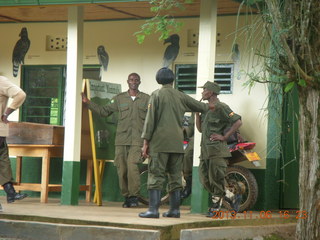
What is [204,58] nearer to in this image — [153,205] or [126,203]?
[153,205]

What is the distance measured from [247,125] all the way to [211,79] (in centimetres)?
175

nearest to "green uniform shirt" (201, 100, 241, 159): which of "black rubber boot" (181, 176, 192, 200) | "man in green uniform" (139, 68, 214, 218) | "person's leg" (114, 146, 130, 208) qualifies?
"man in green uniform" (139, 68, 214, 218)

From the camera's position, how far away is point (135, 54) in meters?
13.4

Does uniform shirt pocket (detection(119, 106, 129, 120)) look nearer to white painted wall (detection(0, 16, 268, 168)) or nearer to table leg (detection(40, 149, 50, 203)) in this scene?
white painted wall (detection(0, 16, 268, 168))

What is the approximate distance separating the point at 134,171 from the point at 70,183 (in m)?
0.97

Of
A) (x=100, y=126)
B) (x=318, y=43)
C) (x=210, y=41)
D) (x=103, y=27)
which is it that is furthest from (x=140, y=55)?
(x=318, y=43)

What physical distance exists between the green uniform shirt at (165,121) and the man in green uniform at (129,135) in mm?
2191

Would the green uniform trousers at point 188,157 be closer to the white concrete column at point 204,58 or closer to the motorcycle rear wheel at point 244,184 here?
the motorcycle rear wheel at point 244,184

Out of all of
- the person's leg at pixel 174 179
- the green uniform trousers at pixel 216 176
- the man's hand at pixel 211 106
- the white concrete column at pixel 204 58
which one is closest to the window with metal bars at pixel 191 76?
the white concrete column at pixel 204 58

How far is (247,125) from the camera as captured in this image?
12.3 meters

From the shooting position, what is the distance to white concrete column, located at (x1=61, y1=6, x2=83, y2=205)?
11.7 m

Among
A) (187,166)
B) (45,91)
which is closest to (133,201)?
(187,166)

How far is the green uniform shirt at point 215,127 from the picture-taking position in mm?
10555

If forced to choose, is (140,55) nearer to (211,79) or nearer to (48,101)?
(48,101)
